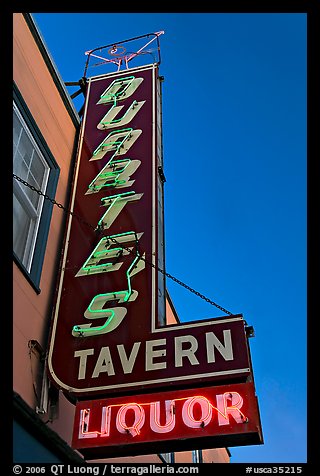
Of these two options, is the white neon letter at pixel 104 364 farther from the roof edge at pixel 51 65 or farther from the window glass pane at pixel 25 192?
the roof edge at pixel 51 65

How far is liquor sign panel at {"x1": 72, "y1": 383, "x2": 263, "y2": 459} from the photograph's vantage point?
499 cm

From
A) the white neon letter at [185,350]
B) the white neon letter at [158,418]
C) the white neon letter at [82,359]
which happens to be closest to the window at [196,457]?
the white neon letter at [82,359]

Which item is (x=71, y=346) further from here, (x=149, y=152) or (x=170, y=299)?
(x=170, y=299)

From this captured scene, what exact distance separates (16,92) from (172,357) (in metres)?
3.95

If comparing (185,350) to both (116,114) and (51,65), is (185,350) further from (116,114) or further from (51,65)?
(51,65)

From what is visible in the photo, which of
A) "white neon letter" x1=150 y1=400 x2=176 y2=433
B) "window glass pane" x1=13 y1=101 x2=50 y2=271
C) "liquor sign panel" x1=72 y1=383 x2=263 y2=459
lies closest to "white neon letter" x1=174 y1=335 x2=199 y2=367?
"liquor sign panel" x1=72 y1=383 x2=263 y2=459

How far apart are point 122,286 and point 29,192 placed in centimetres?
182

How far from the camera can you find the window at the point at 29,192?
6582 millimetres

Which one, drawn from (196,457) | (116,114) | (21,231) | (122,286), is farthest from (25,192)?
(196,457)

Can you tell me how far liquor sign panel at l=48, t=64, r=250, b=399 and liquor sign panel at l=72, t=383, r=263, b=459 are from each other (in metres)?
0.20

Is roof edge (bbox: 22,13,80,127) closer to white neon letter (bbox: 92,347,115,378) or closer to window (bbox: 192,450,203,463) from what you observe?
white neon letter (bbox: 92,347,115,378)

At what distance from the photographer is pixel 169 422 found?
5.12 m

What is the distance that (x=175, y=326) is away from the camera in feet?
19.7
